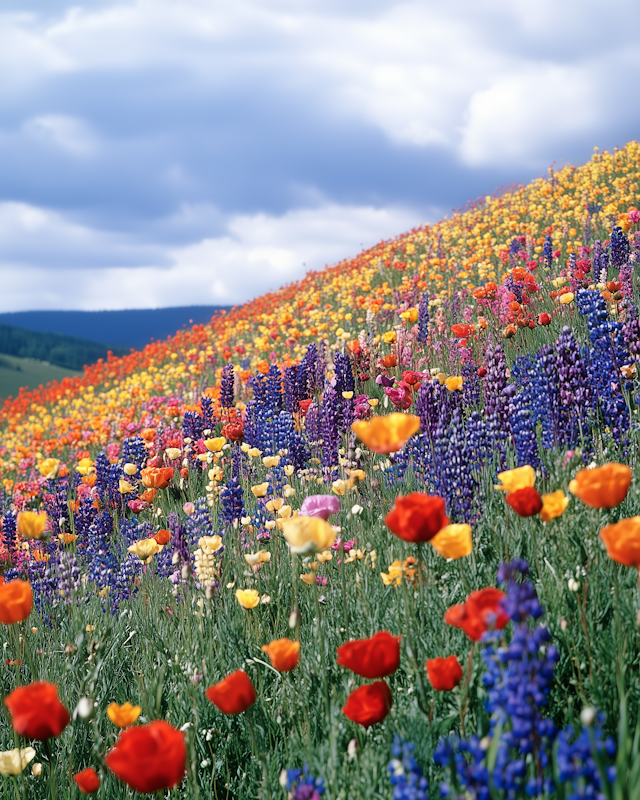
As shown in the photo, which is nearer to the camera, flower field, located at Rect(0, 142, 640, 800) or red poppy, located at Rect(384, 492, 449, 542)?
flower field, located at Rect(0, 142, 640, 800)

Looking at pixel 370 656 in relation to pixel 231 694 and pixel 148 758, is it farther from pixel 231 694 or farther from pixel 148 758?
pixel 148 758

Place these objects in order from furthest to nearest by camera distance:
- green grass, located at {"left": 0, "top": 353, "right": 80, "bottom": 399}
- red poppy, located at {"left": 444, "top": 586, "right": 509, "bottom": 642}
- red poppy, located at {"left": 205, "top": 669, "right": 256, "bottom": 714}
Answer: green grass, located at {"left": 0, "top": 353, "right": 80, "bottom": 399} < red poppy, located at {"left": 205, "top": 669, "right": 256, "bottom": 714} < red poppy, located at {"left": 444, "top": 586, "right": 509, "bottom": 642}

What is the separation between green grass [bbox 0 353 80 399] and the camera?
26422 mm

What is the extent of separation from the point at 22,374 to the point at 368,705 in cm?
3100

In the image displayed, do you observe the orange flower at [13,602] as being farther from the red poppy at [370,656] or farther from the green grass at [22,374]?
the green grass at [22,374]

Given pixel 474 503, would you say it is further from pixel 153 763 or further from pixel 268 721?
pixel 153 763

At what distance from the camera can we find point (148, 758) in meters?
1.18

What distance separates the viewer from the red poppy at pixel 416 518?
1504 millimetres

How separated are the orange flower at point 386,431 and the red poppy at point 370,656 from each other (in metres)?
0.52

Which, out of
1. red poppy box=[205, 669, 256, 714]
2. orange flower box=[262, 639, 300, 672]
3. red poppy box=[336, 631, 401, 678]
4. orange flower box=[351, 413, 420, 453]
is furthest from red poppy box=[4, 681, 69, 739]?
orange flower box=[351, 413, 420, 453]

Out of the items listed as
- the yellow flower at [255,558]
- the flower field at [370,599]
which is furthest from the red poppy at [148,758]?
the yellow flower at [255,558]

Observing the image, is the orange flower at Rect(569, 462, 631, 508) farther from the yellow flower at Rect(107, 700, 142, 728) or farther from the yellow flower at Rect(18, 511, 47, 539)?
the yellow flower at Rect(18, 511, 47, 539)

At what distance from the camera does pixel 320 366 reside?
278 inches

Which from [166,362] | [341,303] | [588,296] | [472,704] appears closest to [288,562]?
[472,704]
